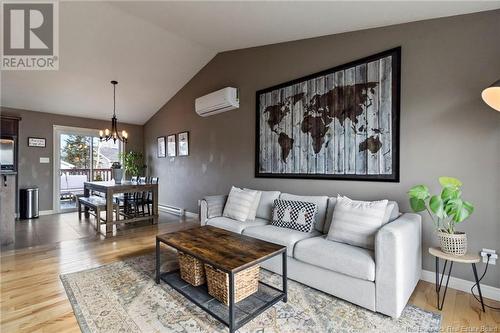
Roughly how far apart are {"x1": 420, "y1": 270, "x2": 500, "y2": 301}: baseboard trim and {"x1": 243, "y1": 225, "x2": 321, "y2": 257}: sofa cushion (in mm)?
1078

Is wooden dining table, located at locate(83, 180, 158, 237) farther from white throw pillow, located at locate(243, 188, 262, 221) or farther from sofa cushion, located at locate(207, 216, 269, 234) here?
white throw pillow, located at locate(243, 188, 262, 221)

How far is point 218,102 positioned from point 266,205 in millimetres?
2066

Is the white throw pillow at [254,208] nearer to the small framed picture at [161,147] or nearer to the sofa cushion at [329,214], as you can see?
the sofa cushion at [329,214]

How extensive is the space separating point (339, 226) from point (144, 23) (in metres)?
3.69

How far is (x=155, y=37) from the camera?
3.89 metres

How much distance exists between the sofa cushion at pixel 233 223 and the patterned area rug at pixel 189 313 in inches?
29.6

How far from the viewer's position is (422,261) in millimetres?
2477

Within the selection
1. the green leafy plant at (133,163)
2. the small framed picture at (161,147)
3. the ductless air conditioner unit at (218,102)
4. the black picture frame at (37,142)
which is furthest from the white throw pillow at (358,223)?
the black picture frame at (37,142)

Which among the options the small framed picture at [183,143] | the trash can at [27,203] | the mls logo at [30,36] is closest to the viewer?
the mls logo at [30,36]

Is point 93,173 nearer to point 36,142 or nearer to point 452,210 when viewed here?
point 36,142

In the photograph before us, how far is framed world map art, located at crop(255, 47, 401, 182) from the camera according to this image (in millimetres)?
2641

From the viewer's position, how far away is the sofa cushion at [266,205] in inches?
130

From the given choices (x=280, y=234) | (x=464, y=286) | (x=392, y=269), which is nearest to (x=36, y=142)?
(x=280, y=234)

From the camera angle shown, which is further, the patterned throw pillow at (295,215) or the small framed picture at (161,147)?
the small framed picture at (161,147)
